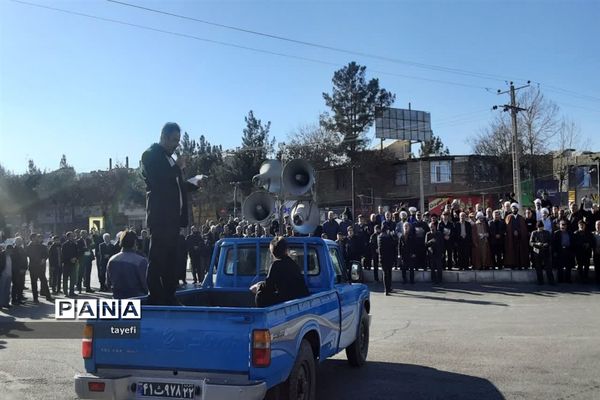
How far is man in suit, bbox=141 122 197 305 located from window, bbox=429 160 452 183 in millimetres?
52974

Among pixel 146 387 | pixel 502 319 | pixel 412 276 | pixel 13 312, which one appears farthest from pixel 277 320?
pixel 412 276

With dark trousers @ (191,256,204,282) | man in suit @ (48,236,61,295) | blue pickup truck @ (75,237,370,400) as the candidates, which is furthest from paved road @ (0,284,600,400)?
dark trousers @ (191,256,204,282)

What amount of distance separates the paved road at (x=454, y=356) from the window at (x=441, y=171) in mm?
43151

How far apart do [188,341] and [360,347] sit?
12.3ft

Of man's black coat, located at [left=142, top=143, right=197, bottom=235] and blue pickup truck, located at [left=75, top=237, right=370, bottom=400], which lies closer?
blue pickup truck, located at [left=75, top=237, right=370, bottom=400]

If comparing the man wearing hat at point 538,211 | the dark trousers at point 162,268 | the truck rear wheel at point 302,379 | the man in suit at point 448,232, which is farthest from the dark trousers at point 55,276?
the man wearing hat at point 538,211

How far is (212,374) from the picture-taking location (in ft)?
16.0

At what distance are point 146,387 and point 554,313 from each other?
10.1 metres

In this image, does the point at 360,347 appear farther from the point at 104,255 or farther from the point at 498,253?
the point at 104,255

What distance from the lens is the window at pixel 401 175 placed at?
2296 inches

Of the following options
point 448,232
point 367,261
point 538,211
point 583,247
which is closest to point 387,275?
point 448,232

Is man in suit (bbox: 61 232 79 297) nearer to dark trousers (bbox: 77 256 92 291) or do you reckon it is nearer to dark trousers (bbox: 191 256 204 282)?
dark trousers (bbox: 77 256 92 291)

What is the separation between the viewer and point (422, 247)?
59.7ft

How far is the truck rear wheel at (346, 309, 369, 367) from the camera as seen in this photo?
7.95 metres
